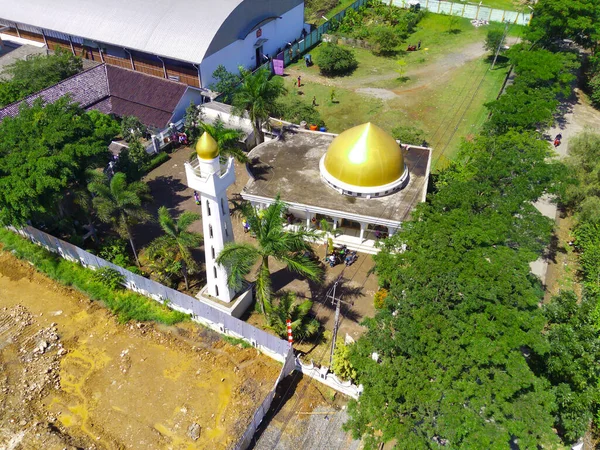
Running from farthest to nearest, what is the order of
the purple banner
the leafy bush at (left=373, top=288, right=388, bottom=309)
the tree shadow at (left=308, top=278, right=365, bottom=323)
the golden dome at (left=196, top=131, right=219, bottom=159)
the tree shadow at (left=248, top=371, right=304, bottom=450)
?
the purple banner → the tree shadow at (left=308, top=278, right=365, bottom=323) → the leafy bush at (left=373, top=288, right=388, bottom=309) → the tree shadow at (left=248, top=371, right=304, bottom=450) → the golden dome at (left=196, top=131, right=219, bottom=159)

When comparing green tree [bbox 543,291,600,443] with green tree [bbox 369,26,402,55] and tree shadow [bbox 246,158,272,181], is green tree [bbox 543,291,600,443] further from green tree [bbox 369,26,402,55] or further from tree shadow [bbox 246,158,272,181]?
green tree [bbox 369,26,402,55]

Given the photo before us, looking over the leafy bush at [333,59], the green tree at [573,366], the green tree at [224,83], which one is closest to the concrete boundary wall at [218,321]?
the green tree at [573,366]

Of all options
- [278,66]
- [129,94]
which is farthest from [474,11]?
[129,94]

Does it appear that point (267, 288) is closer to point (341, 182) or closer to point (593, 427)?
point (341, 182)

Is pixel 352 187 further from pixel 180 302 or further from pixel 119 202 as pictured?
pixel 119 202

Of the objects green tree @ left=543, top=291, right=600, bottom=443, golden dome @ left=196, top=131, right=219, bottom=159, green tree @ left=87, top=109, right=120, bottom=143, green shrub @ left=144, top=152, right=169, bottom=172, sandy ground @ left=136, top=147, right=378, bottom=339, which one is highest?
golden dome @ left=196, top=131, right=219, bottom=159

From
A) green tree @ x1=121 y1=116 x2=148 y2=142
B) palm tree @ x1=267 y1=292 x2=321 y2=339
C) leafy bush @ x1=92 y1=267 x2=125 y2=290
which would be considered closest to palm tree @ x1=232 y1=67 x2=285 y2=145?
green tree @ x1=121 y1=116 x2=148 y2=142

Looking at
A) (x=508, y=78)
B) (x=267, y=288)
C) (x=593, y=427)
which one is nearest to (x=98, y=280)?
(x=267, y=288)
